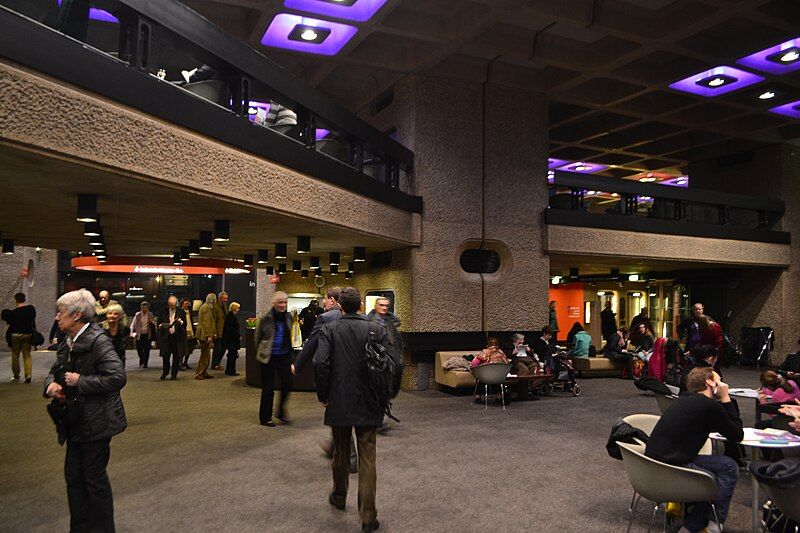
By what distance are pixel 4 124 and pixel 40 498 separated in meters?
3.10

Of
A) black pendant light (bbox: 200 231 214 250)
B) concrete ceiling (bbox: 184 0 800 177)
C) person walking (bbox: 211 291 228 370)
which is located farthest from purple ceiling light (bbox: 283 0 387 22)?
person walking (bbox: 211 291 228 370)

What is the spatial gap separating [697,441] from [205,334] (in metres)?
10.8

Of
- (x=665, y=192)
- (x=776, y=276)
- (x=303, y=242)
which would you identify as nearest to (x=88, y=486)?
(x=303, y=242)

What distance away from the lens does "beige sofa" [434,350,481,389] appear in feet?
34.8

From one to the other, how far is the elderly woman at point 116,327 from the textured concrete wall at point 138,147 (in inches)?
108

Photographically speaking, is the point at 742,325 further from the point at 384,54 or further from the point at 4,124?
the point at 4,124

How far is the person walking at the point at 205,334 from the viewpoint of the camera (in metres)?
12.7

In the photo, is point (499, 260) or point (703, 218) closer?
point (499, 260)

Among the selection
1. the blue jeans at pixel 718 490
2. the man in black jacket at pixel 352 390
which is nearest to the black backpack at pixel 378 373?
the man in black jacket at pixel 352 390

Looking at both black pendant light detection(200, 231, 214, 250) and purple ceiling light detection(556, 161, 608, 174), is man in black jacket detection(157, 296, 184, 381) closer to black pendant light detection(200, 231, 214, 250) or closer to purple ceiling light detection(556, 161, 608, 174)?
black pendant light detection(200, 231, 214, 250)

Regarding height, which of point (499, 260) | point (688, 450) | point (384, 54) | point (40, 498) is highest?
point (384, 54)

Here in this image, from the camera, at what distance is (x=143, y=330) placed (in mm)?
14086

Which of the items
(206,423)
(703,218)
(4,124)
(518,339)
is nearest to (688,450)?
(4,124)

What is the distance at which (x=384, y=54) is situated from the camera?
11.4 m
